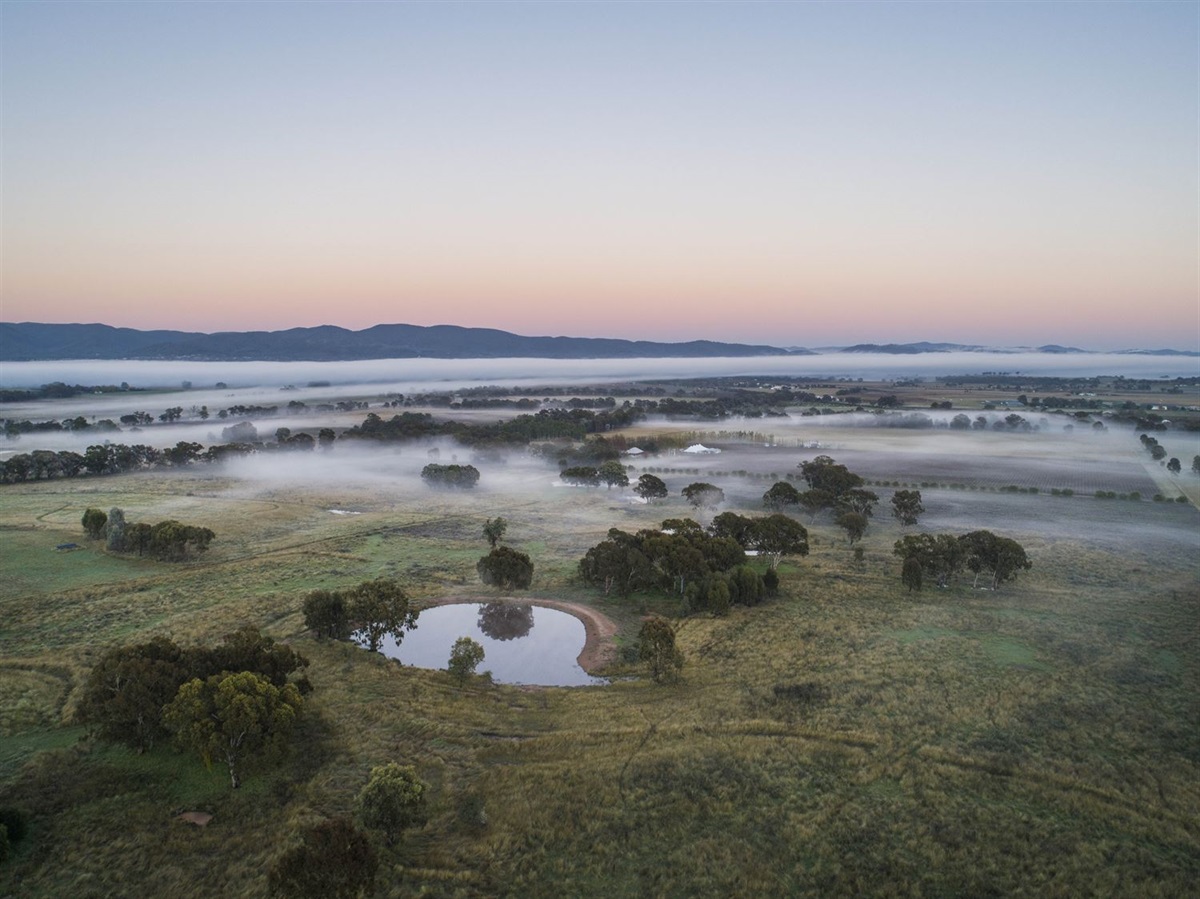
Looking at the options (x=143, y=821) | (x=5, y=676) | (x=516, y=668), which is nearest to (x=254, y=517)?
(x=5, y=676)

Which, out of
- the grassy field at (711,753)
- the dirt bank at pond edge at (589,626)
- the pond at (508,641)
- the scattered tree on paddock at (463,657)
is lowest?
the pond at (508,641)

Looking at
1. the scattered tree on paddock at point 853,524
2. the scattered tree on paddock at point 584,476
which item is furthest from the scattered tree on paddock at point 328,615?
the scattered tree on paddock at point 584,476

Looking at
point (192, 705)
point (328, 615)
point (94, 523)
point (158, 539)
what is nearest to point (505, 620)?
point (328, 615)

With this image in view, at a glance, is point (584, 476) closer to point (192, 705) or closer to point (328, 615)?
point (328, 615)

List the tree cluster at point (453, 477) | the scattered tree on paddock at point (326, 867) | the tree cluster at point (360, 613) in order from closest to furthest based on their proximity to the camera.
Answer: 1. the scattered tree on paddock at point (326, 867)
2. the tree cluster at point (360, 613)
3. the tree cluster at point (453, 477)

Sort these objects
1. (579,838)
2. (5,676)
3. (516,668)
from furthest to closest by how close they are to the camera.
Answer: (516,668)
(5,676)
(579,838)

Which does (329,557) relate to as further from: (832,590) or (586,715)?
(832,590)

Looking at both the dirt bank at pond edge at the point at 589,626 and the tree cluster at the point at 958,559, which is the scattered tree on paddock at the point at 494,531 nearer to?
the dirt bank at pond edge at the point at 589,626
